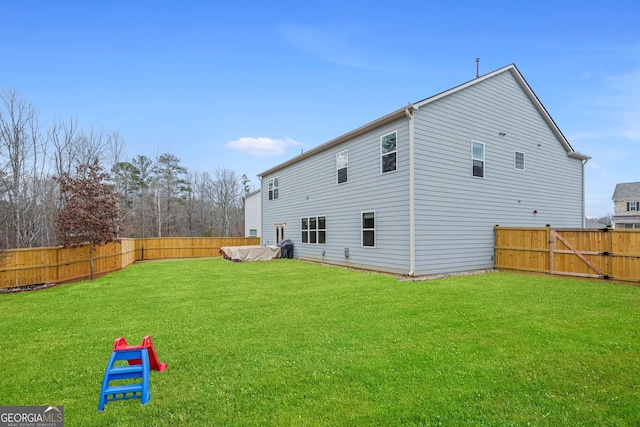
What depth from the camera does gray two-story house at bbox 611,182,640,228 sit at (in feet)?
109

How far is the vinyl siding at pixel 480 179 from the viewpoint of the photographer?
412 inches

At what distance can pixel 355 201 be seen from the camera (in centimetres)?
1277

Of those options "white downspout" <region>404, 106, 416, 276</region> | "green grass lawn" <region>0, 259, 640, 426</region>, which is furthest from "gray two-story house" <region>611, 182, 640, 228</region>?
"white downspout" <region>404, 106, 416, 276</region>

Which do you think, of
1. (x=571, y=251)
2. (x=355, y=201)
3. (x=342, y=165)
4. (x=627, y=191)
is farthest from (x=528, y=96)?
(x=627, y=191)

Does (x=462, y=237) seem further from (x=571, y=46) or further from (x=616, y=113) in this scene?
(x=616, y=113)

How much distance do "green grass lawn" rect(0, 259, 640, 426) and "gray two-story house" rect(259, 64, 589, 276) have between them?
3.33 m

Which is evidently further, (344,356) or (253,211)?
(253,211)

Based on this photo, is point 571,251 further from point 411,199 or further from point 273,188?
point 273,188

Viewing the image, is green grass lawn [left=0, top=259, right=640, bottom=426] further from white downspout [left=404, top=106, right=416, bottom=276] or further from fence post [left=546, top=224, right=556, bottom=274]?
fence post [left=546, top=224, right=556, bottom=274]

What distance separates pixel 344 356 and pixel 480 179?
398 inches

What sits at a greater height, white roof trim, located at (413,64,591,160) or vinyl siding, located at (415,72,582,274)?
white roof trim, located at (413,64,591,160)

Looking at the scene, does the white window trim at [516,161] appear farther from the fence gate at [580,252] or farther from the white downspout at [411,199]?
the white downspout at [411,199]

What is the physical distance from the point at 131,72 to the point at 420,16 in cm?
1302

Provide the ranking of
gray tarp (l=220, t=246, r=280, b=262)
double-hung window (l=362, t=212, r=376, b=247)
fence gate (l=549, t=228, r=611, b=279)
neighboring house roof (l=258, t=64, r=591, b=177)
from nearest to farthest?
fence gate (l=549, t=228, r=611, b=279) < neighboring house roof (l=258, t=64, r=591, b=177) < double-hung window (l=362, t=212, r=376, b=247) < gray tarp (l=220, t=246, r=280, b=262)
